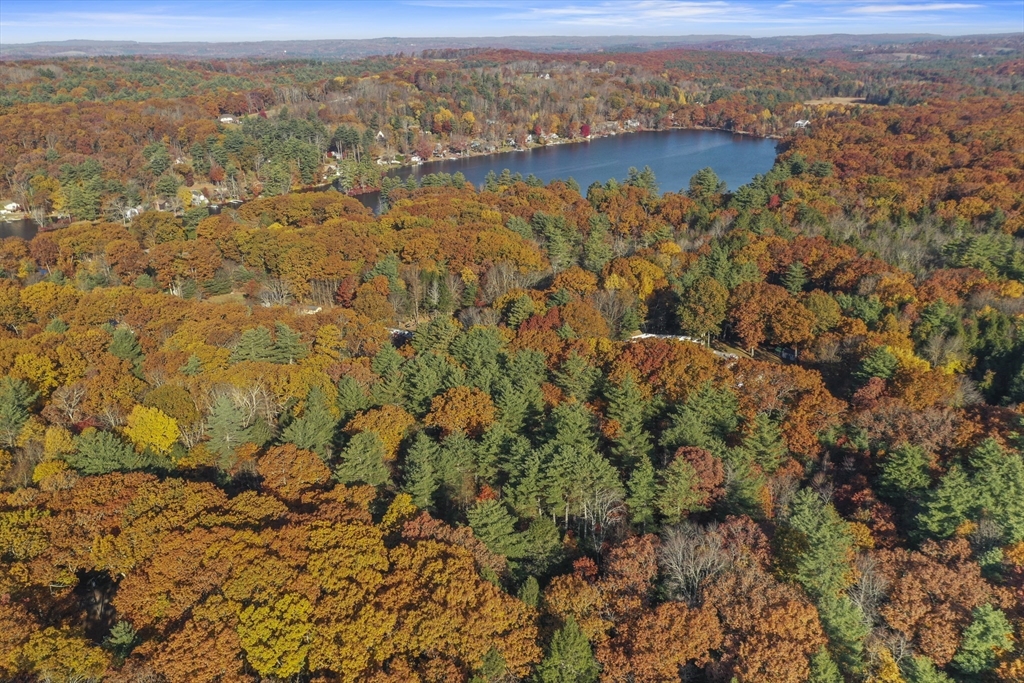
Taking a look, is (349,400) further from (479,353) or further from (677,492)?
(677,492)

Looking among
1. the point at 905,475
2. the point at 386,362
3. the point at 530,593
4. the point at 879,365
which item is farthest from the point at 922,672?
the point at 386,362

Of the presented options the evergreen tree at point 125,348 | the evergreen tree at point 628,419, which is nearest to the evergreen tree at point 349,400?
the evergreen tree at point 628,419

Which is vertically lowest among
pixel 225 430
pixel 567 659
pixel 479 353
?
pixel 567 659

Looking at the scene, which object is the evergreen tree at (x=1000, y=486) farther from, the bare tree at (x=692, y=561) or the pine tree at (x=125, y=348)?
the pine tree at (x=125, y=348)

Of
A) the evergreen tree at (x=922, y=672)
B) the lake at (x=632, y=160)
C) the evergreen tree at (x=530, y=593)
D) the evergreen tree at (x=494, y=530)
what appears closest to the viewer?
the evergreen tree at (x=922, y=672)

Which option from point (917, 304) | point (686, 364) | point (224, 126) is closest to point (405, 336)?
point (686, 364)

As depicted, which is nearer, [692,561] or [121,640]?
[121,640]

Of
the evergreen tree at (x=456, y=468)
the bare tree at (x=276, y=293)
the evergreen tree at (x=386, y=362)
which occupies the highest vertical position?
the evergreen tree at (x=386, y=362)

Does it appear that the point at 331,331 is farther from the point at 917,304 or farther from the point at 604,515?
the point at 917,304
